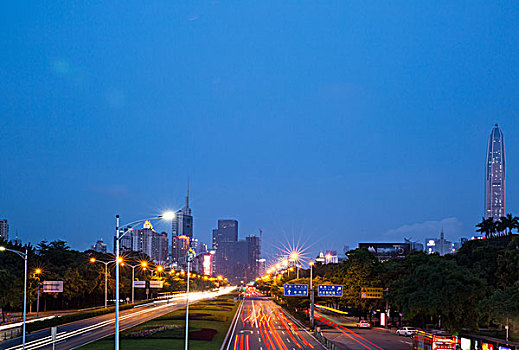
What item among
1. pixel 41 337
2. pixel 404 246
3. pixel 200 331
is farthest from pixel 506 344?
pixel 404 246

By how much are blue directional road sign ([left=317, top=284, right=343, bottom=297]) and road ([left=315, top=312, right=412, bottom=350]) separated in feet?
16.6

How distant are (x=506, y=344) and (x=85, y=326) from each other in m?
53.2

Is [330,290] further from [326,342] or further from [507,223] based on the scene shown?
[507,223]

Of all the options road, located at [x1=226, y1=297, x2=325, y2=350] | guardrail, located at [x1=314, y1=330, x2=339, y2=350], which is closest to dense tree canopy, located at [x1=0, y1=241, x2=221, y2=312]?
road, located at [x1=226, y1=297, x2=325, y2=350]

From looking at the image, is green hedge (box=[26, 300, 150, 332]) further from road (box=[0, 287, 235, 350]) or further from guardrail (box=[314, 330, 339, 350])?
guardrail (box=[314, 330, 339, 350])

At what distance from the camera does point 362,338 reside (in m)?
66.9

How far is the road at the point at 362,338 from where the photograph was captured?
5799 centimetres

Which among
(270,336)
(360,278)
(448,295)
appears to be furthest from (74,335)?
(360,278)

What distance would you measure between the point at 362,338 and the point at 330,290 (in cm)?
1826

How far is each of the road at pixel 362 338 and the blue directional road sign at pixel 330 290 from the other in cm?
506

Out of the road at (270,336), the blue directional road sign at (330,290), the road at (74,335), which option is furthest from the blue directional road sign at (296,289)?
the road at (74,335)

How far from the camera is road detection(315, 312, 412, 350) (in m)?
58.0

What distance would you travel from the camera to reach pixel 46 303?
103 m

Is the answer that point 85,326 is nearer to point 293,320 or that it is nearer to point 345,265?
point 293,320
